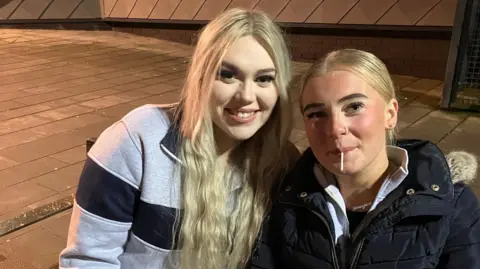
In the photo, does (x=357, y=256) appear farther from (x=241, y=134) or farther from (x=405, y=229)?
(x=241, y=134)

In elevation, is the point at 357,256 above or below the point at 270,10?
below

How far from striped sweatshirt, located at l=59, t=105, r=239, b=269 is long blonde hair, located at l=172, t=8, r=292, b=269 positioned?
0.15ft

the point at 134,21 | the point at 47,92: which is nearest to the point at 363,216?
the point at 47,92

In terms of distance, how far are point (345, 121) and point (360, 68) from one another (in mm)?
144

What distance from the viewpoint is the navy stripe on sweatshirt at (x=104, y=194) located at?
137 cm

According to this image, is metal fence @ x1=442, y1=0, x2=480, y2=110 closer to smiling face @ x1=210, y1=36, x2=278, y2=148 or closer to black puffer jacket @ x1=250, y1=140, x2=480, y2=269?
black puffer jacket @ x1=250, y1=140, x2=480, y2=269

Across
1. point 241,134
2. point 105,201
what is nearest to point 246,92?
point 241,134

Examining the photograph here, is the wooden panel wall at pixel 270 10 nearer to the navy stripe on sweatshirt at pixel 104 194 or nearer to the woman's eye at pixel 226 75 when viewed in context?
the woman's eye at pixel 226 75

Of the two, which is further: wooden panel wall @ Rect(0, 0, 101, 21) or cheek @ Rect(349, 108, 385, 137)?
wooden panel wall @ Rect(0, 0, 101, 21)

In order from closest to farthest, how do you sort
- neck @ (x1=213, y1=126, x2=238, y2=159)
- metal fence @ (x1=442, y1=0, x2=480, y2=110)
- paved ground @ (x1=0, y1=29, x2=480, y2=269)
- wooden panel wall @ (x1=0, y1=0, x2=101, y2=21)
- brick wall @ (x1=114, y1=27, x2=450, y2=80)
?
neck @ (x1=213, y1=126, x2=238, y2=159), paved ground @ (x1=0, y1=29, x2=480, y2=269), metal fence @ (x1=442, y1=0, x2=480, y2=110), brick wall @ (x1=114, y1=27, x2=450, y2=80), wooden panel wall @ (x1=0, y1=0, x2=101, y2=21)

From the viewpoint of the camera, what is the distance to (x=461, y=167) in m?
1.43

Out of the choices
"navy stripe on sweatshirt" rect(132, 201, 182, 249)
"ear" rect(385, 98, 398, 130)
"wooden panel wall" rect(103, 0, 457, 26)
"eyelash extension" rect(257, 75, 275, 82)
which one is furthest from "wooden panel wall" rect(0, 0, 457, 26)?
"navy stripe on sweatshirt" rect(132, 201, 182, 249)

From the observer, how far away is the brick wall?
575 cm

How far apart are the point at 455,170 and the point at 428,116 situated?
308cm
